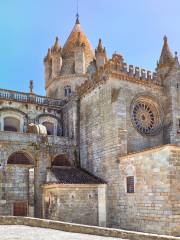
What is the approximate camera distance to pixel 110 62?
64.1ft

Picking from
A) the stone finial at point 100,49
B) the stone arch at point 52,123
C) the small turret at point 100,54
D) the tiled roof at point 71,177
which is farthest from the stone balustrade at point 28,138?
the stone finial at point 100,49

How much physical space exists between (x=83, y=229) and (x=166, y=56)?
15.1 m

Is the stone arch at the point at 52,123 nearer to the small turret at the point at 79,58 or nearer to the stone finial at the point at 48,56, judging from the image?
the small turret at the point at 79,58

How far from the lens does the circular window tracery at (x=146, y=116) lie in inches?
801

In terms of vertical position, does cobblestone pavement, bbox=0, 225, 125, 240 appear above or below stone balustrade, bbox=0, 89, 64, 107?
below

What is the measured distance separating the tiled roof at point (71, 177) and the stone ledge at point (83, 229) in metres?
3.83

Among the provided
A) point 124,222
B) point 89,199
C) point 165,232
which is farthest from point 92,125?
point 165,232

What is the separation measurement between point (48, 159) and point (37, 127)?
8.39 feet

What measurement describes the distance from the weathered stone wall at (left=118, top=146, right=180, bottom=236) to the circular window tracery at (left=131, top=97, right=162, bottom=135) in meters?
3.73

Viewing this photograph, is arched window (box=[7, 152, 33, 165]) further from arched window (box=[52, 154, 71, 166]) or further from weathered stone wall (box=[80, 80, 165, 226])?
weathered stone wall (box=[80, 80, 165, 226])

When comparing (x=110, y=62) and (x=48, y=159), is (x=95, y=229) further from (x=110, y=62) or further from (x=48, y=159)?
(x=110, y=62)

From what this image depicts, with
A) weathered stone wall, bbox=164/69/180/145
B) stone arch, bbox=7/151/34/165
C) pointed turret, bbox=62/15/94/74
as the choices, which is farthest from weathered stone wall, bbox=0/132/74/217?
pointed turret, bbox=62/15/94/74

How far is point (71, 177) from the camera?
19016mm

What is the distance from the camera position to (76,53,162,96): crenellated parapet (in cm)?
1956
